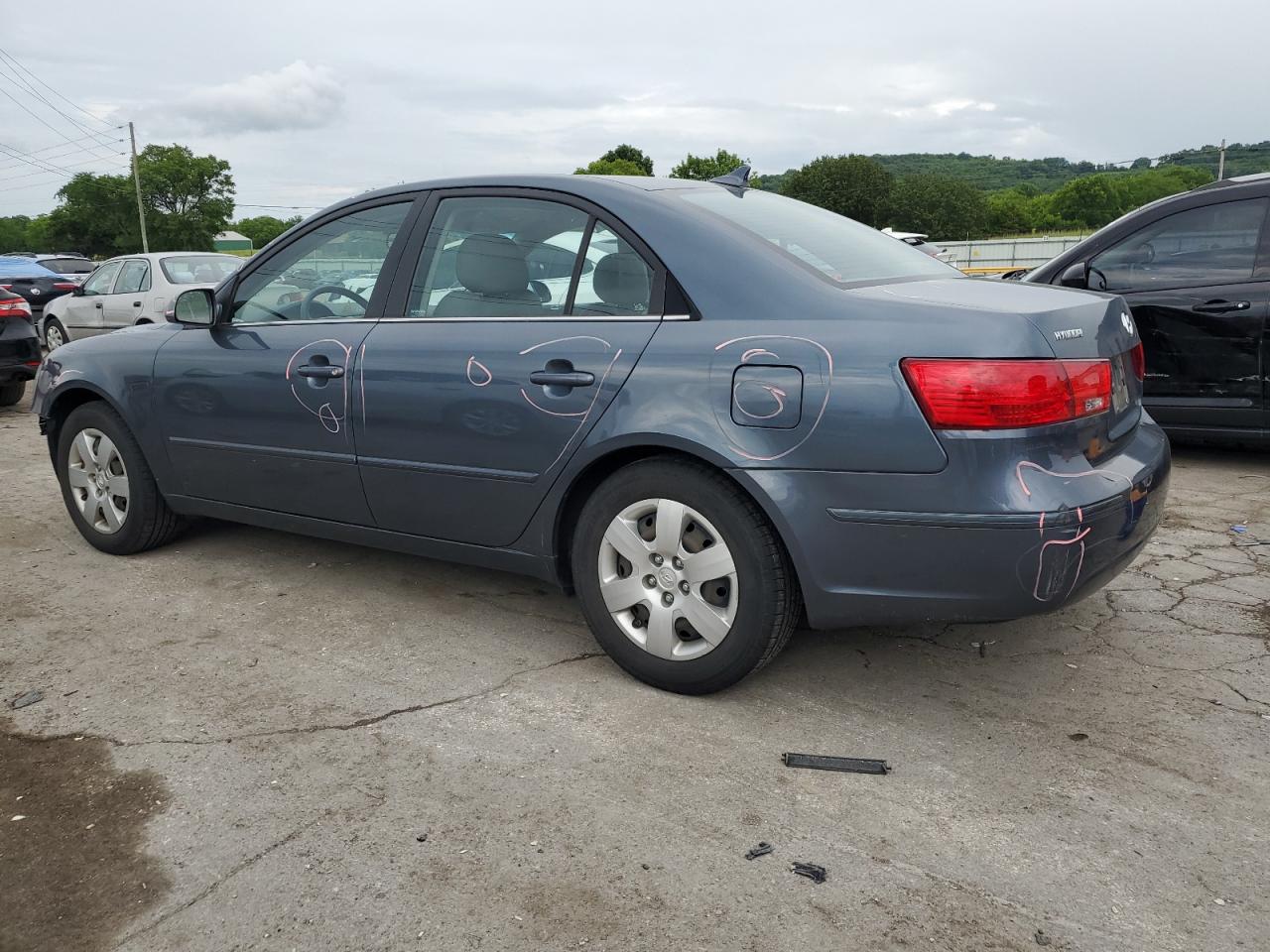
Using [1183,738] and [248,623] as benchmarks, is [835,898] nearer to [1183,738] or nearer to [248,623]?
[1183,738]

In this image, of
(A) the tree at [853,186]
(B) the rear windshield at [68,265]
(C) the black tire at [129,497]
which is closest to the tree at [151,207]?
(A) the tree at [853,186]

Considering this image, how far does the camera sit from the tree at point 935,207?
93.6 meters

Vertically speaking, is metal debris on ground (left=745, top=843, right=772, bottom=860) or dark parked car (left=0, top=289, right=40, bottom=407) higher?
dark parked car (left=0, top=289, right=40, bottom=407)

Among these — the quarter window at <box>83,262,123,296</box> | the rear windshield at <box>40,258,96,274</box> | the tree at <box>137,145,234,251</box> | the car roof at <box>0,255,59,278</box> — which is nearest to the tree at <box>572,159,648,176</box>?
the tree at <box>137,145,234,251</box>

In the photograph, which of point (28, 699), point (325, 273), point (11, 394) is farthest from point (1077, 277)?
point (11, 394)

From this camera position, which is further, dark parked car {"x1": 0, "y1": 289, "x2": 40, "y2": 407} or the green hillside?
the green hillside

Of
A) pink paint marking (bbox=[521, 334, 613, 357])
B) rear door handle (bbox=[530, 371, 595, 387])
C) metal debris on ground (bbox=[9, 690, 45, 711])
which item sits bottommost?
metal debris on ground (bbox=[9, 690, 45, 711])

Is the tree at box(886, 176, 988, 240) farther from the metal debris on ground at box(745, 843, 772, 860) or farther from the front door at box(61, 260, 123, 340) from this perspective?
the metal debris on ground at box(745, 843, 772, 860)

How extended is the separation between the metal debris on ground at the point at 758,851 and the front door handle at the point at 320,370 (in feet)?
7.43

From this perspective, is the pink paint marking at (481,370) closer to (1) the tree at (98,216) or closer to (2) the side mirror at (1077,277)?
(2) the side mirror at (1077,277)

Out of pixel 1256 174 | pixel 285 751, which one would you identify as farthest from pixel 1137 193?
pixel 285 751

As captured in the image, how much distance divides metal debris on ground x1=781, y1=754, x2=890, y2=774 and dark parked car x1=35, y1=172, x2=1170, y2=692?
32 cm

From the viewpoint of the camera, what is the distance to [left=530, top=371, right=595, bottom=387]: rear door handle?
10.5 feet

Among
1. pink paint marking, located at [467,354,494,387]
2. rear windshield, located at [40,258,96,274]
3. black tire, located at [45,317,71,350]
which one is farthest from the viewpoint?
rear windshield, located at [40,258,96,274]
